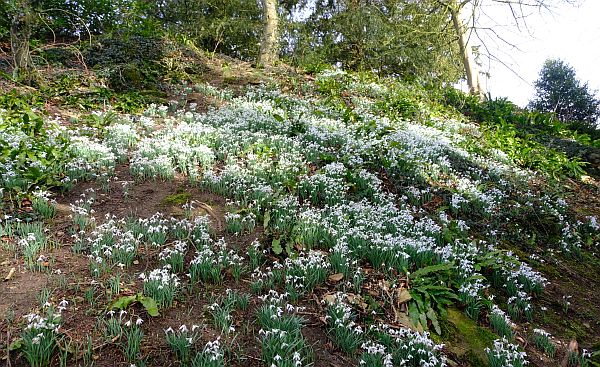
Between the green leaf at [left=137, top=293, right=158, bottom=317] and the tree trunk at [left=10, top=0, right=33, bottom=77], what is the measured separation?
26.6 ft

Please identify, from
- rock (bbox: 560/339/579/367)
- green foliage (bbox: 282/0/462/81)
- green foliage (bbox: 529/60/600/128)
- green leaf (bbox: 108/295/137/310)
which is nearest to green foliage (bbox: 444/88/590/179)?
green foliage (bbox: 282/0/462/81)

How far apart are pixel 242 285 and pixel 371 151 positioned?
484 centimetres

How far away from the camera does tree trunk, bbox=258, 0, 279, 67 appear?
51.7ft

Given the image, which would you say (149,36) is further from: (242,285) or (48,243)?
(242,285)

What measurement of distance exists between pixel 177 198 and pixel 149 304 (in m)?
2.47

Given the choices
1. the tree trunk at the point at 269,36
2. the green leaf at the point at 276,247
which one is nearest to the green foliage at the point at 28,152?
the green leaf at the point at 276,247

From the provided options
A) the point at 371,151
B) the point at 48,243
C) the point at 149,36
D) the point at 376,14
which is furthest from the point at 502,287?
the point at 376,14

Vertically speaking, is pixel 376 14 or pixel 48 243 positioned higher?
pixel 376 14

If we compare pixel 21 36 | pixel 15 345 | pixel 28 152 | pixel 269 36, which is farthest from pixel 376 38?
pixel 15 345

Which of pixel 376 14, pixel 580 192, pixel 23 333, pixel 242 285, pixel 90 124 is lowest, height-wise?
pixel 23 333

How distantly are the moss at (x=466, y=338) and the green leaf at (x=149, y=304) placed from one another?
8.67ft

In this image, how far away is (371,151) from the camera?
8.39 metres

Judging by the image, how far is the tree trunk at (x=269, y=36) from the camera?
15.8 m

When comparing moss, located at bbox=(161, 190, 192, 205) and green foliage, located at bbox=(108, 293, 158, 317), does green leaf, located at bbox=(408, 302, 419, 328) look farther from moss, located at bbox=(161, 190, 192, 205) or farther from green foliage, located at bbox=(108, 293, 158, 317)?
moss, located at bbox=(161, 190, 192, 205)
